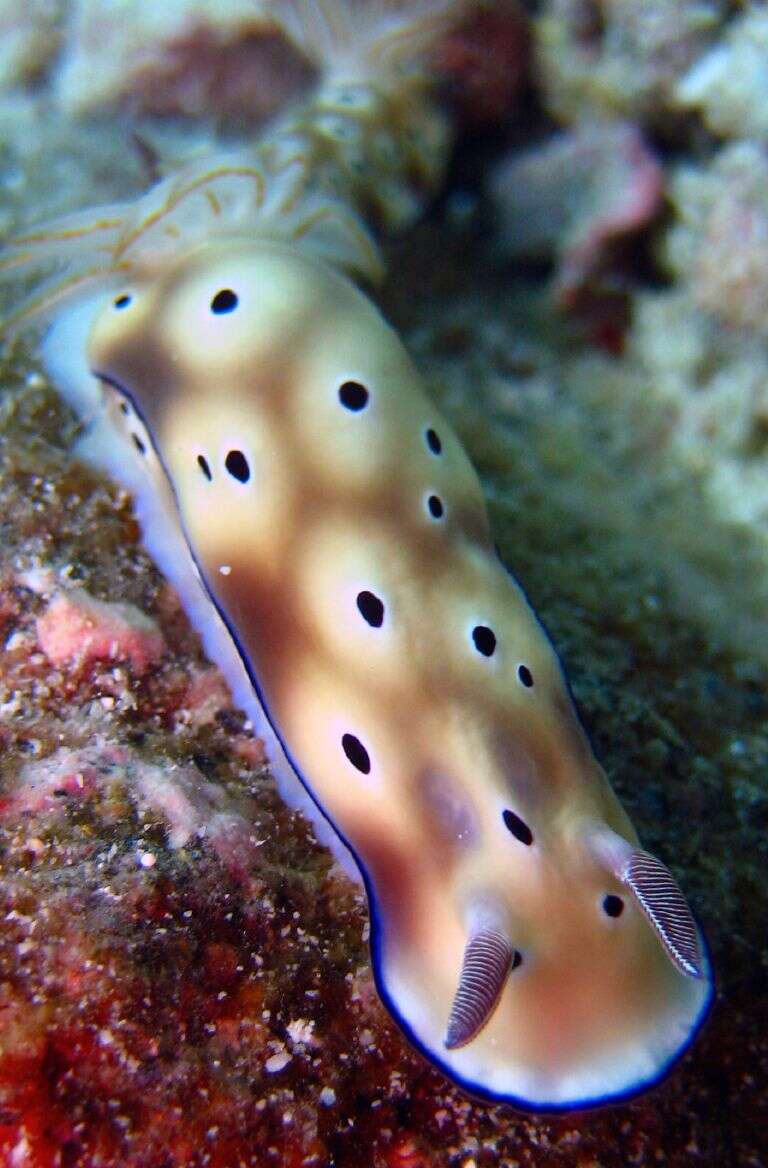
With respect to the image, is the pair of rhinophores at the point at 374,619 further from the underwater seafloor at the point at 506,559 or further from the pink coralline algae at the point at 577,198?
the pink coralline algae at the point at 577,198

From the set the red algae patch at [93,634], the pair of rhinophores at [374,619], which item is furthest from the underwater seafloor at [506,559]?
the pair of rhinophores at [374,619]

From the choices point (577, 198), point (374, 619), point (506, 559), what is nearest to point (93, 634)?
point (374, 619)

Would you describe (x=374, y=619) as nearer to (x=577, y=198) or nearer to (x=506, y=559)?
(x=506, y=559)

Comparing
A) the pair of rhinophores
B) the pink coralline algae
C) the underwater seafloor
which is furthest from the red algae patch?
the pink coralline algae

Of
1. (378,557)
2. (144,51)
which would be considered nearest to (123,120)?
(144,51)

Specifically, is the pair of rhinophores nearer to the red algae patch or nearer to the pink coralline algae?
the red algae patch
